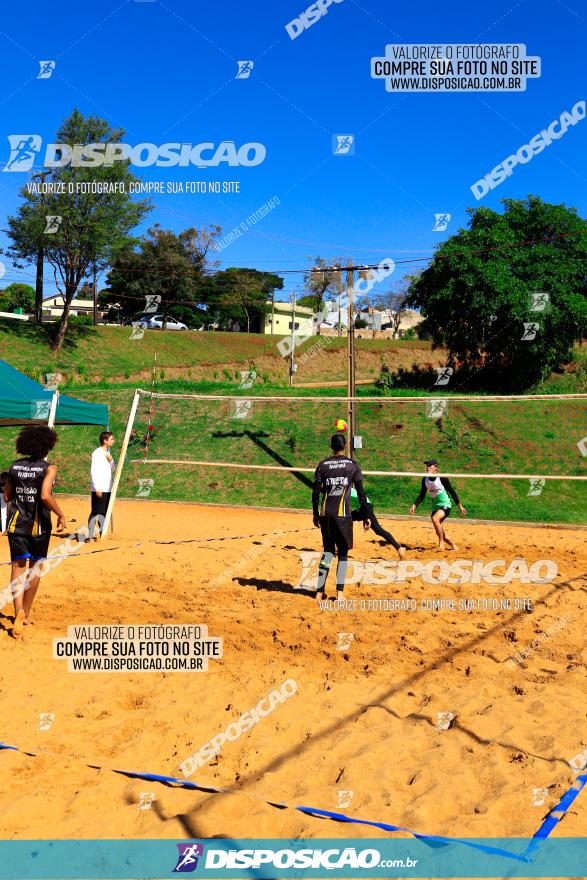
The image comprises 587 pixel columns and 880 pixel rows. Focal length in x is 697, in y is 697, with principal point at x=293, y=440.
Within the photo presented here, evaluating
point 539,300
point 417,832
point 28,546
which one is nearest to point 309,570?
point 28,546

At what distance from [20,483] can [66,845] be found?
4252 mm

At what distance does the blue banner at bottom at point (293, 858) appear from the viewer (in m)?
3.50

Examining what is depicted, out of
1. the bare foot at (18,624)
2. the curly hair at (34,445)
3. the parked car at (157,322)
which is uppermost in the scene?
the parked car at (157,322)

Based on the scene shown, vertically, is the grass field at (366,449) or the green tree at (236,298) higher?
the green tree at (236,298)

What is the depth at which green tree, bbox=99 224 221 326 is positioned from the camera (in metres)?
56.6

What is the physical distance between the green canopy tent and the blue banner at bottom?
10495mm

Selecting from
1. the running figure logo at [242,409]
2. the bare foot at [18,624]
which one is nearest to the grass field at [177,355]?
the running figure logo at [242,409]

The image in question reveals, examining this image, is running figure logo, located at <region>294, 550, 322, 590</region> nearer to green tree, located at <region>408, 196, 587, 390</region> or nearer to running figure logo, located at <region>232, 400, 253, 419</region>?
running figure logo, located at <region>232, 400, 253, 419</region>

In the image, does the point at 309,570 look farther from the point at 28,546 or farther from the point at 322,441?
the point at 322,441

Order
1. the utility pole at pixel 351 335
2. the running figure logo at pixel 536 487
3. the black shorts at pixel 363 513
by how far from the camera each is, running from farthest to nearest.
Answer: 1. the running figure logo at pixel 536 487
2. the utility pole at pixel 351 335
3. the black shorts at pixel 363 513

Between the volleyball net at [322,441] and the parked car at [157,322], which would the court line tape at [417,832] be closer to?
the volleyball net at [322,441]

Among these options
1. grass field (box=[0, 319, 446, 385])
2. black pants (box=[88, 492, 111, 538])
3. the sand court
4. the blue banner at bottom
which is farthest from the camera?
grass field (box=[0, 319, 446, 385])

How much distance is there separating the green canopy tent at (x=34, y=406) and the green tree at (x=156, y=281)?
134 ft

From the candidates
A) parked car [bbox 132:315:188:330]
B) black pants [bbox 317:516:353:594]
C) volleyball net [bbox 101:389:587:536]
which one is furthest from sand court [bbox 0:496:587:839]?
parked car [bbox 132:315:188:330]
